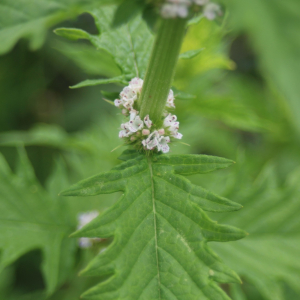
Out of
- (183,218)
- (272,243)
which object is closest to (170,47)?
(183,218)

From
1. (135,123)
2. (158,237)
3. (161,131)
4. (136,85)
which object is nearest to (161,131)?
(161,131)

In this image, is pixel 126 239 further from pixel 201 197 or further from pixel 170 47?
pixel 170 47

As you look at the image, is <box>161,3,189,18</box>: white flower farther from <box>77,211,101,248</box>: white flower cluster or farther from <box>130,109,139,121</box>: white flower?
<box>77,211,101,248</box>: white flower cluster

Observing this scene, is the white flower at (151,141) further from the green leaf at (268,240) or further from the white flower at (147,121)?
the green leaf at (268,240)

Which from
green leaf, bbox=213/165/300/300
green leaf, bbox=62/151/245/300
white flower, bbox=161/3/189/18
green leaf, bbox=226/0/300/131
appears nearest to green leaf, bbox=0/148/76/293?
green leaf, bbox=62/151/245/300

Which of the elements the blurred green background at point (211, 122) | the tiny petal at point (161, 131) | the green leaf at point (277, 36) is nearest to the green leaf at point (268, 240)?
the blurred green background at point (211, 122)
